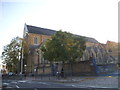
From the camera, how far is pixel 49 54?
32781 mm

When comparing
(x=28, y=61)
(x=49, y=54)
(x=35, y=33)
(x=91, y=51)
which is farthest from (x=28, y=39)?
(x=49, y=54)

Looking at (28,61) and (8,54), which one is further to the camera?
(28,61)

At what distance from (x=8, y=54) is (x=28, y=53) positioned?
7200 mm

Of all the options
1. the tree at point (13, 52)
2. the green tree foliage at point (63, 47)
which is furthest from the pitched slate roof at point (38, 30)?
the green tree foliage at point (63, 47)

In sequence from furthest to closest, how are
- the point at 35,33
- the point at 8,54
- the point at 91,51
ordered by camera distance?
the point at 35,33 → the point at 8,54 → the point at 91,51

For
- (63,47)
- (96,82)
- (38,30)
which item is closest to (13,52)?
(38,30)

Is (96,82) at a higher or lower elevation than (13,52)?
lower

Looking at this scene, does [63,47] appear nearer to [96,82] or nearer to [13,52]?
[96,82]

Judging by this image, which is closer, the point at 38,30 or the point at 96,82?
the point at 96,82

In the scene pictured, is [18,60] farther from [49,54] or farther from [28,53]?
[49,54]

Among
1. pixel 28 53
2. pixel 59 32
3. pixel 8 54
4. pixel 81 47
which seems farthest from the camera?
pixel 28 53

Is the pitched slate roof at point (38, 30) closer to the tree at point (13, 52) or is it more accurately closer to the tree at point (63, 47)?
the tree at point (13, 52)

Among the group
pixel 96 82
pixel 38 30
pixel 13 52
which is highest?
pixel 38 30

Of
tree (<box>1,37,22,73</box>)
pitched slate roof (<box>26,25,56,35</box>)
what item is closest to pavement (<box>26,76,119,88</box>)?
tree (<box>1,37,22,73</box>)
